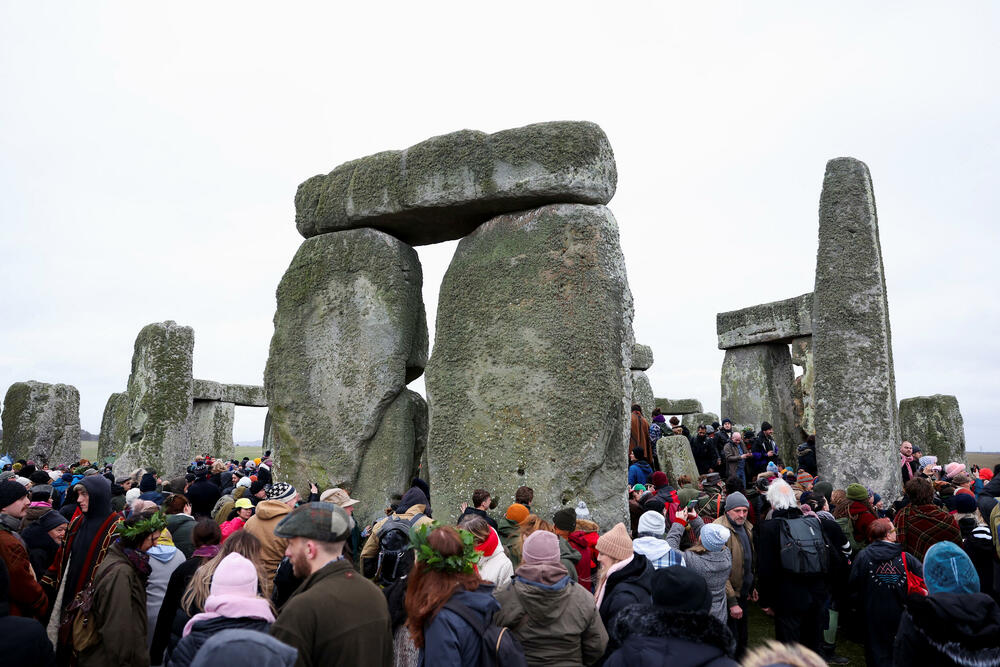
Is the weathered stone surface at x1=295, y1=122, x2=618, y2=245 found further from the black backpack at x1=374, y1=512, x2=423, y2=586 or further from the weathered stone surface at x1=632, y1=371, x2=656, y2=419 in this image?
the weathered stone surface at x1=632, y1=371, x2=656, y2=419

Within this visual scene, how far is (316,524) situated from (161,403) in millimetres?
9380

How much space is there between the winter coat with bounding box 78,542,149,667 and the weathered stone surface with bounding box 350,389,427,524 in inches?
109

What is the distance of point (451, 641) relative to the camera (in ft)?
7.99

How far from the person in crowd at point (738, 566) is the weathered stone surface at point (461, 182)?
95.8 inches

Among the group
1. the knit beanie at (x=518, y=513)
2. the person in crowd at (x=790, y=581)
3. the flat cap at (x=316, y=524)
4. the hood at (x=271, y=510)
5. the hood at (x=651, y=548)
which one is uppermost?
the flat cap at (x=316, y=524)

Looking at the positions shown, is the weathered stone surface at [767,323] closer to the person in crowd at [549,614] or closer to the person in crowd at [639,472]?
the person in crowd at [639,472]

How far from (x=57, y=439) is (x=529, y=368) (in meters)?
11.7

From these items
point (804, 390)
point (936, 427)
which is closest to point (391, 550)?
point (936, 427)

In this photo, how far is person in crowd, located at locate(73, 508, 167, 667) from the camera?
119 inches

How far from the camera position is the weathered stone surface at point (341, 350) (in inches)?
236

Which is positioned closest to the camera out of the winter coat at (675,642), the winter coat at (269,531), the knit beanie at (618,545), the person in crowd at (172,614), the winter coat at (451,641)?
the winter coat at (675,642)

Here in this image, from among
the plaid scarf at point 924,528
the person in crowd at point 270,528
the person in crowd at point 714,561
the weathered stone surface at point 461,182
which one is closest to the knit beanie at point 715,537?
the person in crowd at point 714,561

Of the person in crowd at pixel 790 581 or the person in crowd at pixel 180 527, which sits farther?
the person in crowd at pixel 790 581

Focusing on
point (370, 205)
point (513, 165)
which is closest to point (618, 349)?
point (513, 165)
